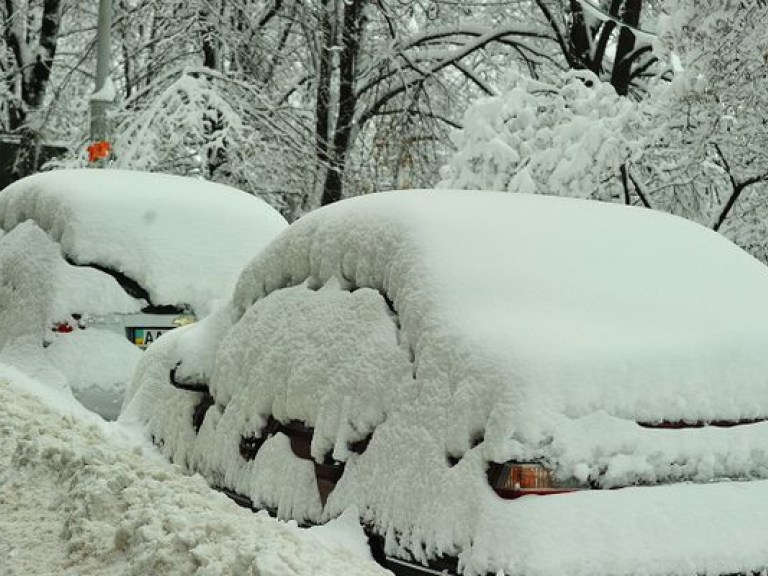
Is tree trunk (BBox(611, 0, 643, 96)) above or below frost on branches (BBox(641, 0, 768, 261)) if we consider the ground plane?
above

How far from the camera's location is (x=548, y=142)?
12164 mm

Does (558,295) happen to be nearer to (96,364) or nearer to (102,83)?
(96,364)

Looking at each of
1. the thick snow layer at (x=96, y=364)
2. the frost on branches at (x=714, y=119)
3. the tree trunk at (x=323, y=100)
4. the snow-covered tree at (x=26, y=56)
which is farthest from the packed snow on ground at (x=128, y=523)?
the snow-covered tree at (x=26, y=56)

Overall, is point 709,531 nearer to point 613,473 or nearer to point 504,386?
point 613,473

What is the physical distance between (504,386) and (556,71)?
17.3 metres

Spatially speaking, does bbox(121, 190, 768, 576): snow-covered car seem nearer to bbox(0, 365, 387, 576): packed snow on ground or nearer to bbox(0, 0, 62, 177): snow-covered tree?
bbox(0, 365, 387, 576): packed snow on ground

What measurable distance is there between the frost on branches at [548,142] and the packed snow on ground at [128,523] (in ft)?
21.5

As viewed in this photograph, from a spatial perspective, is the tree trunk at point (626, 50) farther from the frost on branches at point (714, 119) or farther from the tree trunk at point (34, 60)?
the tree trunk at point (34, 60)

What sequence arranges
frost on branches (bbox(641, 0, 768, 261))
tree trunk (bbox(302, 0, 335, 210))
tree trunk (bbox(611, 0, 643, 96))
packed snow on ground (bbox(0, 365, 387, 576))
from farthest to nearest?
tree trunk (bbox(302, 0, 335, 210))
tree trunk (bbox(611, 0, 643, 96))
frost on branches (bbox(641, 0, 768, 261))
packed snow on ground (bbox(0, 365, 387, 576))

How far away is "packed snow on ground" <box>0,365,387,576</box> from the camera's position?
12.7 feet

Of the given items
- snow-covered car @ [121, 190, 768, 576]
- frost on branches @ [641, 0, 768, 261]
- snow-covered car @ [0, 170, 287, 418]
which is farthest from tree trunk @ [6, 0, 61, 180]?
snow-covered car @ [121, 190, 768, 576]

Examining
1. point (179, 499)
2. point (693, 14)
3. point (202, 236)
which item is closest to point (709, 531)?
point (179, 499)

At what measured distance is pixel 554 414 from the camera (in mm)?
3555

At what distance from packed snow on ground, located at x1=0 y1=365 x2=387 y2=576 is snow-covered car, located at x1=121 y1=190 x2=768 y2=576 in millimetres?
208
